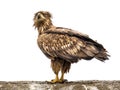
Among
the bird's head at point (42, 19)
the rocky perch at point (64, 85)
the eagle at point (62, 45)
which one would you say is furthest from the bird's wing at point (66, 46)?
the rocky perch at point (64, 85)

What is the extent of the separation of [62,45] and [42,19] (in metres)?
0.79

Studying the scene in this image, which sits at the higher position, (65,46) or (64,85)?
(65,46)

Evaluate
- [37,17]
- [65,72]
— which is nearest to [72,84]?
[65,72]

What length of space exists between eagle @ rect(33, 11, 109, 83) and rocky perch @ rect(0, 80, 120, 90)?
0.24 meters

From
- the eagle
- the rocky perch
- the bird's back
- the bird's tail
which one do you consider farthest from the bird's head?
the bird's tail

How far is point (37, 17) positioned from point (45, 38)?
21.9 inches

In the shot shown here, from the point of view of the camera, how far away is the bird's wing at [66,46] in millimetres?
21250

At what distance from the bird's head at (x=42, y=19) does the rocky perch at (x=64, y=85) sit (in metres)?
1.28

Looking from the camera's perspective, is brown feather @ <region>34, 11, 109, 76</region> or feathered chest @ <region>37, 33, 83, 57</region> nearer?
brown feather @ <region>34, 11, 109, 76</region>

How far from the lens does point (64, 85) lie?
2155 cm

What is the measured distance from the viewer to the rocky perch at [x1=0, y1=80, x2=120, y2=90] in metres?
21.5

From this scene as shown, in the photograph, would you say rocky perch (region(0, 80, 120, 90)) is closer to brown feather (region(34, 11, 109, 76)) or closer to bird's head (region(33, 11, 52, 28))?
brown feather (region(34, 11, 109, 76))

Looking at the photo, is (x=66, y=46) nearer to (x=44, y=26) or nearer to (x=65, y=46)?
(x=65, y=46)

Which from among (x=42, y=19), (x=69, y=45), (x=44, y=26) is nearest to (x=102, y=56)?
(x=69, y=45)
